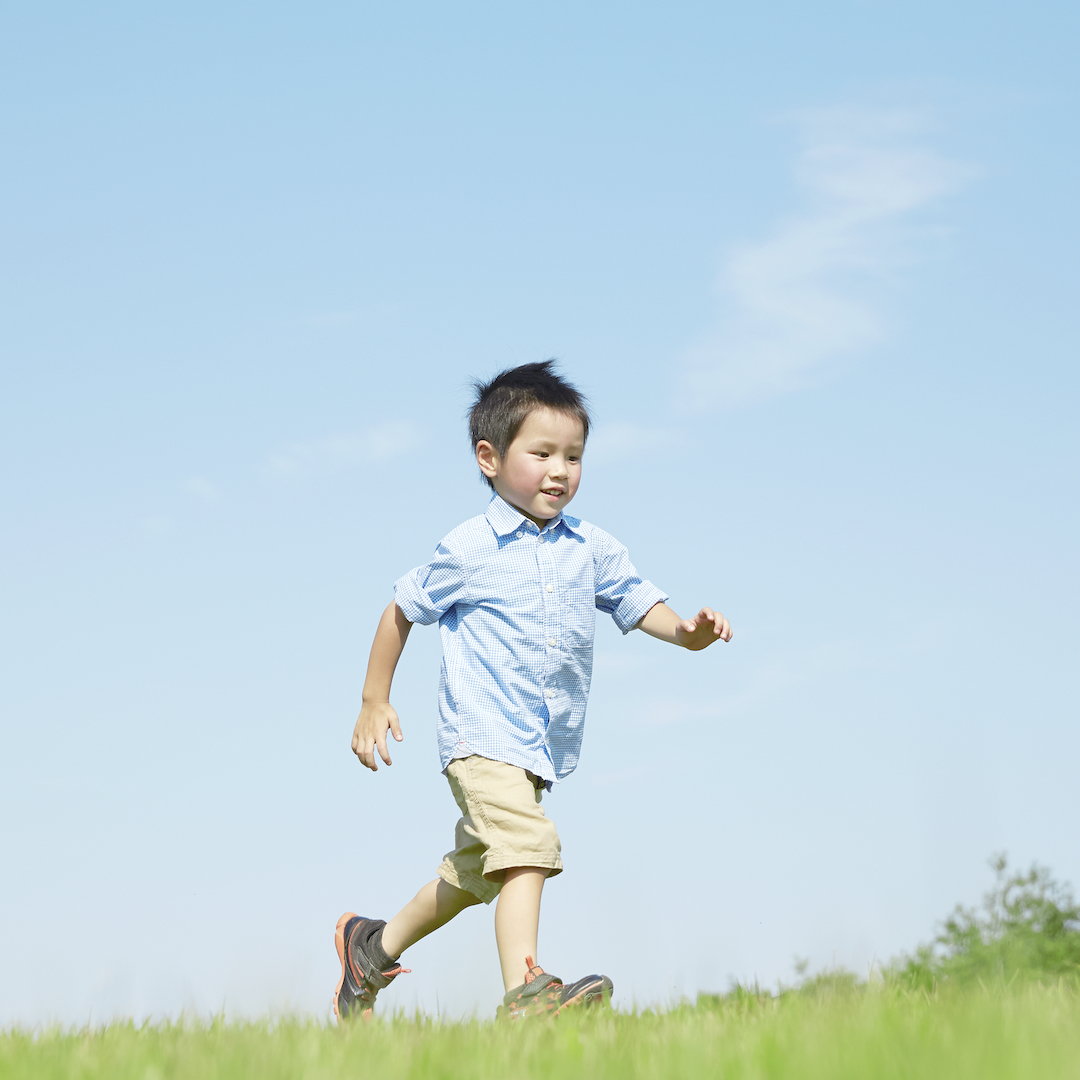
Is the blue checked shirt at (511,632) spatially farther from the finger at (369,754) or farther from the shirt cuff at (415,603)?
the finger at (369,754)

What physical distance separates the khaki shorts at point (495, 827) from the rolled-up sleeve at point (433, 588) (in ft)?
2.08

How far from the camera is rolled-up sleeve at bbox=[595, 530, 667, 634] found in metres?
5.51

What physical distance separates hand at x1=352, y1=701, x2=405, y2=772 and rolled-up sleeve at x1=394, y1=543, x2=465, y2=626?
1.29 feet

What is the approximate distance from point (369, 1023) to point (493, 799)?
119 centimetres

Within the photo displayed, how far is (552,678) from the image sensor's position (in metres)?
5.14

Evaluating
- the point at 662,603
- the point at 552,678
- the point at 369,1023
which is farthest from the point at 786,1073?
the point at 662,603

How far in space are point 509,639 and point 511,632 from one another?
29 mm

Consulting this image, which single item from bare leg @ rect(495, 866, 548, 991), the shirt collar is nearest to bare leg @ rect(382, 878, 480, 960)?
bare leg @ rect(495, 866, 548, 991)

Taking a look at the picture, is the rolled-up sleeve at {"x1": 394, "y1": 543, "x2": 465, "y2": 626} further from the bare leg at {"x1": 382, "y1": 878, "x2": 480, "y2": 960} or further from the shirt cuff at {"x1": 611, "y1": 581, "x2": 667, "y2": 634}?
the bare leg at {"x1": 382, "y1": 878, "x2": 480, "y2": 960}

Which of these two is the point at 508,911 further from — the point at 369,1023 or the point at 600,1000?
the point at 369,1023

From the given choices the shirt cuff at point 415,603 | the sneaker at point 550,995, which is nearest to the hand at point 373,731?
the shirt cuff at point 415,603

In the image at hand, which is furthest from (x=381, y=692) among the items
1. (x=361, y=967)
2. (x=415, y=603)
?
(x=361, y=967)

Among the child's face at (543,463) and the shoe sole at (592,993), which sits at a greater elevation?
the child's face at (543,463)

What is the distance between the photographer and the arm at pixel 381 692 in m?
5.22
